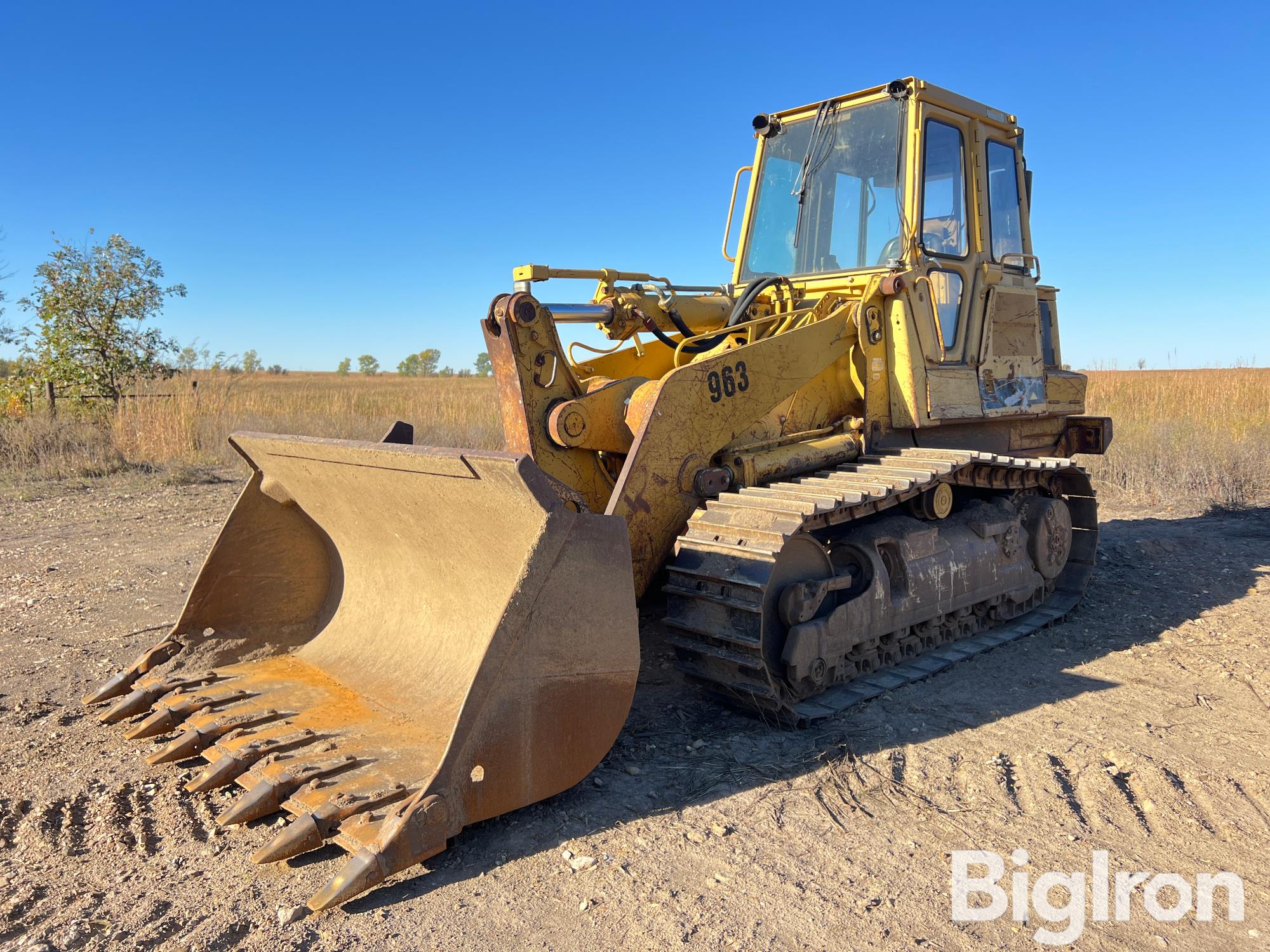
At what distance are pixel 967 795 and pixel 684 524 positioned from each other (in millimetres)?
1706

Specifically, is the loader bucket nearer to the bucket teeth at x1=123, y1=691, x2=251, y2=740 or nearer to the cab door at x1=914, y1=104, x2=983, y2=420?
the bucket teeth at x1=123, y1=691, x2=251, y2=740

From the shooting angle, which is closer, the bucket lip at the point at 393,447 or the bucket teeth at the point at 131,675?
the bucket lip at the point at 393,447

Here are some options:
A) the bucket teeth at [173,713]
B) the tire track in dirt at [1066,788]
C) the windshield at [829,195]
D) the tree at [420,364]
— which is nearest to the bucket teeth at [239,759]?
the bucket teeth at [173,713]

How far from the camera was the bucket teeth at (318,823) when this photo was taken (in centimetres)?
288

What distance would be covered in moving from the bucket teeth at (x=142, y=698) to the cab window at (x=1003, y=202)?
538cm

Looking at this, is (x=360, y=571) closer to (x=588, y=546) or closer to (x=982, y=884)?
(x=588, y=546)

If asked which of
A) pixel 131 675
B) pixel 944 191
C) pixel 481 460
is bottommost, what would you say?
pixel 131 675

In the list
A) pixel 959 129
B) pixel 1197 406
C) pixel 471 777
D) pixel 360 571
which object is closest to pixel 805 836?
pixel 471 777

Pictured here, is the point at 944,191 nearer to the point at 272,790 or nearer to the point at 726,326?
the point at 726,326

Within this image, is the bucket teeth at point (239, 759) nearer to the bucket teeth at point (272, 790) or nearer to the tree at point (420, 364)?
the bucket teeth at point (272, 790)

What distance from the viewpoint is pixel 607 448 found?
4.77 metres

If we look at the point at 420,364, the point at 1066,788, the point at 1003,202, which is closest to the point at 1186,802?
the point at 1066,788

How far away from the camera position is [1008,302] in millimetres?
6086

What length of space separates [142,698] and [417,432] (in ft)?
36.0
